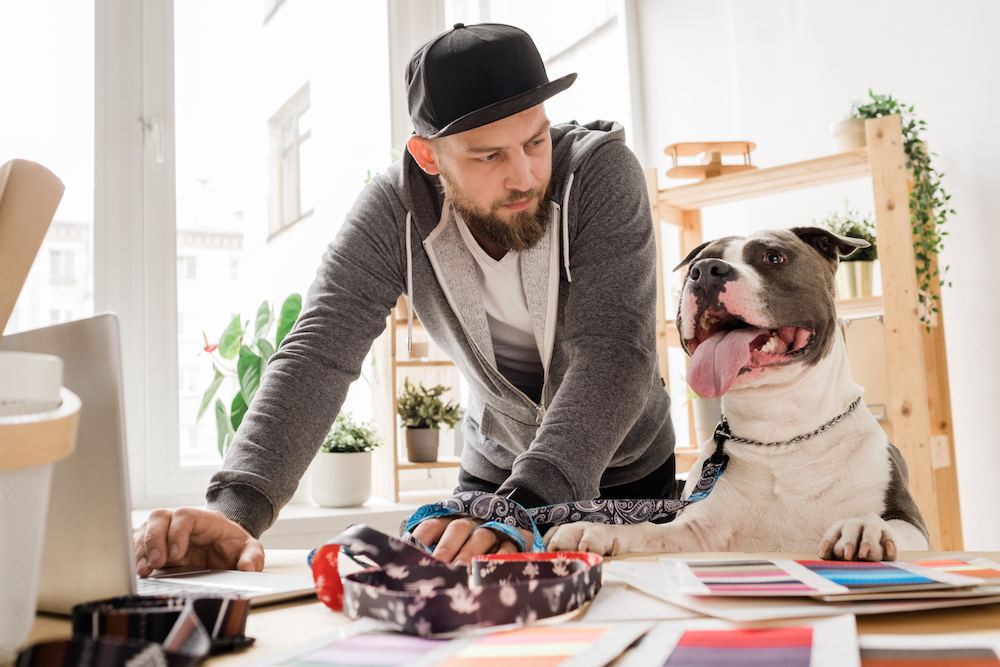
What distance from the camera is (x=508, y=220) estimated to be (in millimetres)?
1382

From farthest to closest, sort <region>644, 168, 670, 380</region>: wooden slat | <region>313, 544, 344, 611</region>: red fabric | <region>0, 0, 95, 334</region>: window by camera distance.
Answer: <region>644, 168, 670, 380</region>: wooden slat, <region>0, 0, 95, 334</region>: window, <region>313, 544, 344, 611</region>: red fabric

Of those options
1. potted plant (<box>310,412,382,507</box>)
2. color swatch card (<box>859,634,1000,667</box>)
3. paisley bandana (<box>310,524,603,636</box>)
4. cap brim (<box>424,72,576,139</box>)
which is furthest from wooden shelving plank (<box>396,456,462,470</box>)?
color swatch card (<box>859,634,1000,667</box>)

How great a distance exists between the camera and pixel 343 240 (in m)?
1.44

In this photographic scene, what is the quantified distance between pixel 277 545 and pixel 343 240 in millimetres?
1291

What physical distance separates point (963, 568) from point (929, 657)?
0.89ft

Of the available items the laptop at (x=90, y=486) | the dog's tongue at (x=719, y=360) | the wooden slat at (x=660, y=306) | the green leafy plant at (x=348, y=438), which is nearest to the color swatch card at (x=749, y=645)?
the laptop at (x=90, y=486)

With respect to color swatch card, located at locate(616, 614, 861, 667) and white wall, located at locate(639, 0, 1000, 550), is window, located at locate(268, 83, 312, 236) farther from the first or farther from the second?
color swatch card, located at locate(616, 614, 861, 667)

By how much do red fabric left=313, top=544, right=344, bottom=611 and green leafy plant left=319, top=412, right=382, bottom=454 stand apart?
1.91 metres

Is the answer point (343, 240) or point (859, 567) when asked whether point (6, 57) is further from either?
point (859, 567)

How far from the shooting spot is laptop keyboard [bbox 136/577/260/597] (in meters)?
0.64

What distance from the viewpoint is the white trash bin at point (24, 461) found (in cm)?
38

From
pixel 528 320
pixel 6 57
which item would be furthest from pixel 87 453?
pixel 6 57

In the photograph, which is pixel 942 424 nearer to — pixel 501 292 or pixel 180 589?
pixel 501 292

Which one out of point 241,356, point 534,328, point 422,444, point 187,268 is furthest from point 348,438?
point 534,328
